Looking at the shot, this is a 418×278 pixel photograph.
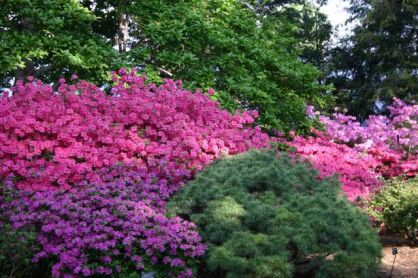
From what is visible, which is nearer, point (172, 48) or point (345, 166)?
point (345, 166)

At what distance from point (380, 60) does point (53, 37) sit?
40.4 ft

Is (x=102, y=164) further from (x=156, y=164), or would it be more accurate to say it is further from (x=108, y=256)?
(x=108, y=256)

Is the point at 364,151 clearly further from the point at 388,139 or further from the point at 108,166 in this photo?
the point at 108,166

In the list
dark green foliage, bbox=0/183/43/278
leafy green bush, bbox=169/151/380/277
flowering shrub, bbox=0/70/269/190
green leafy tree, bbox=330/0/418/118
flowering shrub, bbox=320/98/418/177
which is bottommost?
dark green foliage, bbox=0/183/43/278

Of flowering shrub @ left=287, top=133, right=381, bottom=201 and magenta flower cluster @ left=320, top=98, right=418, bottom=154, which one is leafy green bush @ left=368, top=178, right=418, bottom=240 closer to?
flowering shrub @ left=287, top=133, right=381, bottom=201

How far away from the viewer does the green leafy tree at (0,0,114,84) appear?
6.88m

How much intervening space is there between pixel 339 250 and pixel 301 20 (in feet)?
60.9

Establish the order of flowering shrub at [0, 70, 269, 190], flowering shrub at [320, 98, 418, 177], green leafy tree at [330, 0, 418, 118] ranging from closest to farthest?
flowering shrub at [0, 70, 269, 190] < flowering shrub at [320, 98, 418, 177] < green leafy tree at [330, 0, 418, 118]

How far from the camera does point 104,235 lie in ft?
11.9

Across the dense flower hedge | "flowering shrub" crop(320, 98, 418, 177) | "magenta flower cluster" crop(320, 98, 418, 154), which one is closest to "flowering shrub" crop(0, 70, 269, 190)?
the dense flower hedge

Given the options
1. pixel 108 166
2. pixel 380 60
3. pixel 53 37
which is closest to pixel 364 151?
pixel 108 166

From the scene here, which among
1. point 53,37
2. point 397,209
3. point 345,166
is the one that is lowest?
point 397,209

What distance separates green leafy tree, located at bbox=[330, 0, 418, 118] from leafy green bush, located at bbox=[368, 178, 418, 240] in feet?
30.5

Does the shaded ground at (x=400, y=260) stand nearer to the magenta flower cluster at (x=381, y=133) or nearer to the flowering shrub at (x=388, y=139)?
the flowering shrub at (x=388, y=139)
